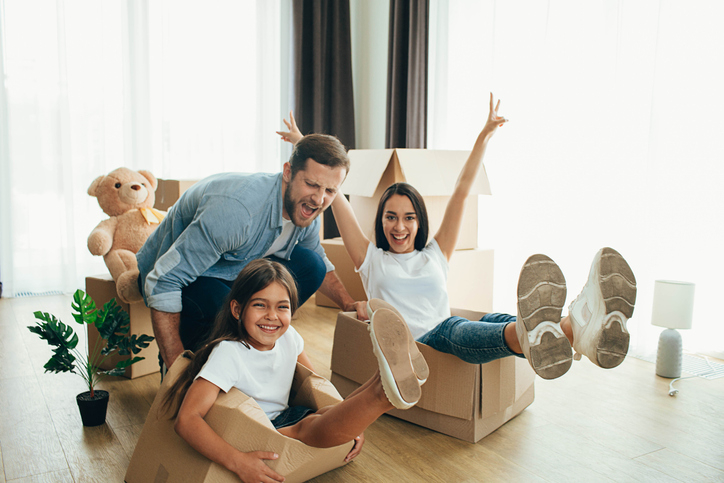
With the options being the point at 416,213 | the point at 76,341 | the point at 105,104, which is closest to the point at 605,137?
the point at 416,213

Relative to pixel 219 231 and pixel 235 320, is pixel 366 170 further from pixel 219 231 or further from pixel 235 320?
pixel 235 320

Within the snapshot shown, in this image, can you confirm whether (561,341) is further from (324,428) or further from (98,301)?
(98,301)

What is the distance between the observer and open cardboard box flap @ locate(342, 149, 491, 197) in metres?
2.38

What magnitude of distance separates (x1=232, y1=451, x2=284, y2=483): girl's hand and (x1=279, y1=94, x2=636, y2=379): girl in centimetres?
35

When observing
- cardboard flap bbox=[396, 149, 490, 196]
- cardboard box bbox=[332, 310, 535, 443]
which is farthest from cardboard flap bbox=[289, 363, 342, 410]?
cardboard flap bbox=[396, 149, 490, 196]

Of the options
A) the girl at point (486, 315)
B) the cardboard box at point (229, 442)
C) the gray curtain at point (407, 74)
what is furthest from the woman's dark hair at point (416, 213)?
the gray curtain at point (407, 74)

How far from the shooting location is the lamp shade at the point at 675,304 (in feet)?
6.16

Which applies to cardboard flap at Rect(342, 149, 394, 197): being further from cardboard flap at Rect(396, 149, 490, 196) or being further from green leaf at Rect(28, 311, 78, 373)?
green leaf at Rect(28, 311, 78, 373)

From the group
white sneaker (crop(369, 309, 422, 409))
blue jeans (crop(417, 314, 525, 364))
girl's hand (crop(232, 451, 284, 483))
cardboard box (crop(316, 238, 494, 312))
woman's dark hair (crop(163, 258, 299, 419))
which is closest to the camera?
white sneaker (crop(369, 309, 422, 409))

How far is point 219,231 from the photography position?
4.71 feet

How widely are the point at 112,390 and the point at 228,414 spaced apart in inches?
33.9

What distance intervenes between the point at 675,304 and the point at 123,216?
2.10 m

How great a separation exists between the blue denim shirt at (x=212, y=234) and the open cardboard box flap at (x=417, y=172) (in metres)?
0.83

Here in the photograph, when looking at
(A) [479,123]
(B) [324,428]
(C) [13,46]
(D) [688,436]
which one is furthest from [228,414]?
(C) [13,46]
